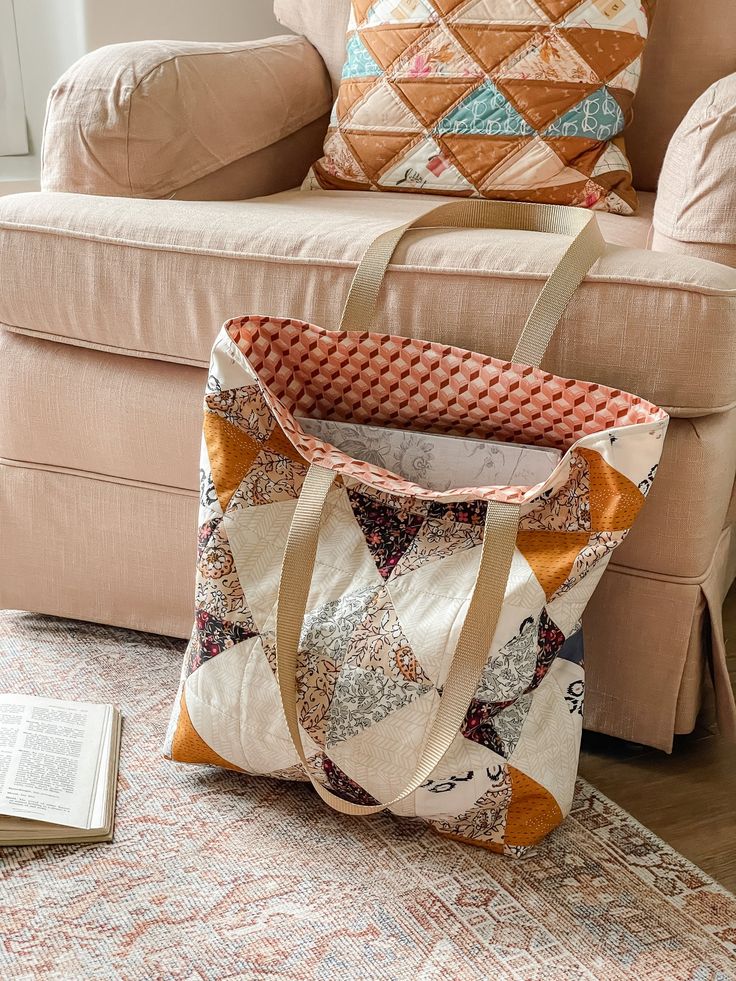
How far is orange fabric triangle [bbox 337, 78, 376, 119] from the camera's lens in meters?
1.39

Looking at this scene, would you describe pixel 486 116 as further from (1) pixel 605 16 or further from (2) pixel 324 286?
(2) pixel 324 286

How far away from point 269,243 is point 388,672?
0.43 m

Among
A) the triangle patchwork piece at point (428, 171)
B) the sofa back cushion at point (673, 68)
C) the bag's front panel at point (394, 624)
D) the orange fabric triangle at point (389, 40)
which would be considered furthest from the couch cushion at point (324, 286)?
the sofa back cushion at point (673, 68)

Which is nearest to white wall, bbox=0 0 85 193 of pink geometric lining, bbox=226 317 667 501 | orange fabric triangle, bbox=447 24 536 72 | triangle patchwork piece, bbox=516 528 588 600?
orange fabric triangle, bbox=447 24 536 72

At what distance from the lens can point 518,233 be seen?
992 millimetres

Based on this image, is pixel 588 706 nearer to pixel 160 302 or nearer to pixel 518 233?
pixel 518 233

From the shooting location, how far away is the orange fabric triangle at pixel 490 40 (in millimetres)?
1310

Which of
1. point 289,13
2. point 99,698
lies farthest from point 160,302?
point 289,13

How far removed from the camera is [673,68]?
1.42m

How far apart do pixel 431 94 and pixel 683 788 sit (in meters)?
0.90

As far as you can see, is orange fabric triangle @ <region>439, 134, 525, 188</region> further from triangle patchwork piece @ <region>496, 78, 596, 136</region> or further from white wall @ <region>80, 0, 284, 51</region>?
white wall @ <region>80, 0, 284, 51</region>

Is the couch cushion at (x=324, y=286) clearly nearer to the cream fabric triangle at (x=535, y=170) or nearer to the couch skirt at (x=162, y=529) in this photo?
the couch skirt at (x=162, y=529)

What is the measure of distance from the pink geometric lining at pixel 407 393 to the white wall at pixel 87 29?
122 cm

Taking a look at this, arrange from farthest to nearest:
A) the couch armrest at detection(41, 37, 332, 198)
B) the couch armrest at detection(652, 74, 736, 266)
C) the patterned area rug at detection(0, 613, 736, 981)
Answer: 1. the couch armrest at detection(41, 37, 332, 198)
2. the couch armrest at detection(652, 74, 736, 266)
3. the patterned area rug at detection(0, 613, 736, 981)
